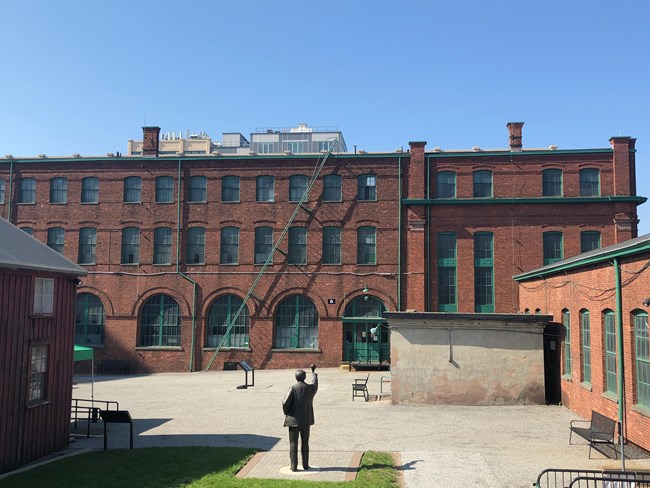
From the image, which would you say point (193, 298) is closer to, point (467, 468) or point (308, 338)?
point (308, 338)

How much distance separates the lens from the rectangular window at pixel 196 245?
34.2 meters

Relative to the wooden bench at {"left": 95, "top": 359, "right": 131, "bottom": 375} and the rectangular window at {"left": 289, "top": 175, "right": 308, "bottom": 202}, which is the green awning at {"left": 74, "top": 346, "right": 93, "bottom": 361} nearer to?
the wooden bench at {"left": 95, "top": 359, "right": 131, "bottom": 375}

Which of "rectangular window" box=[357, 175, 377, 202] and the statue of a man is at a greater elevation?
"rectangular window" box=[357, 175, 377, 202]

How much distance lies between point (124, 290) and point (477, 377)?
22059 millimetres

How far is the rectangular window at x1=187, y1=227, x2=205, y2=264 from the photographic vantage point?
34.2 m

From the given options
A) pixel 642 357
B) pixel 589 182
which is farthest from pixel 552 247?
pixel 642 357

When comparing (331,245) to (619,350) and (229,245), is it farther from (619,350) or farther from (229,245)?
(619,350)

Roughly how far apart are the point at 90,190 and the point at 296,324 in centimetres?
1469

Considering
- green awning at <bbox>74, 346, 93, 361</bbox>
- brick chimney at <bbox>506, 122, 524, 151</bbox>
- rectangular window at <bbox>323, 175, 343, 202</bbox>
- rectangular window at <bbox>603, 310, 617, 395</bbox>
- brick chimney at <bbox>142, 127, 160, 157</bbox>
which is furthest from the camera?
brick chimney at <bbox>142, 127, 160, 157</bbox>

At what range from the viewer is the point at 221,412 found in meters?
19.6

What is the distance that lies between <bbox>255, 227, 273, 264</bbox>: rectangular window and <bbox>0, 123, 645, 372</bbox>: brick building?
12 centimetres

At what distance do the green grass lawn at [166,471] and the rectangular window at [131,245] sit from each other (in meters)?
21.7

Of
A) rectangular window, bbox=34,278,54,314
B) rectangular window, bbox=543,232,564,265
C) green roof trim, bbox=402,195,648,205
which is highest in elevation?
green roof trim, bbox=402,195,648,205

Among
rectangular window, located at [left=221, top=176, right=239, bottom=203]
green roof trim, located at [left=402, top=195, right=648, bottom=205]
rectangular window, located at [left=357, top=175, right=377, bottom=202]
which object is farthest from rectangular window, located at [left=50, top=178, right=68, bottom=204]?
green roof trim, located at [left=402, top=195, right=648, bottom=205]
